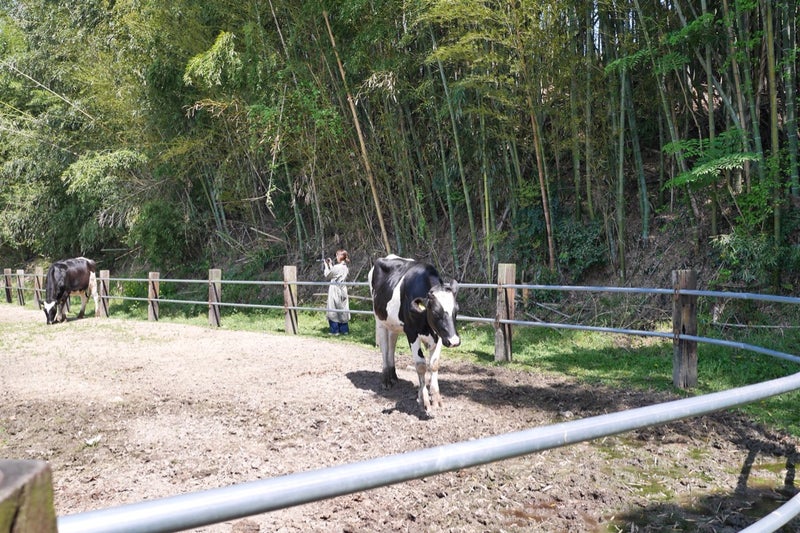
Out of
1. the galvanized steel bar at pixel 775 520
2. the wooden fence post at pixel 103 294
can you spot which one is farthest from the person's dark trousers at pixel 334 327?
the galvanized steel bar at pixel 775 520

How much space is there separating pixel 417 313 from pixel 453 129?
4311 mm

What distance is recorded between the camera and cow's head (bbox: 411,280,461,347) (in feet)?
13.7

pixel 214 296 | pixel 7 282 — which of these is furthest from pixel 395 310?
pixel 7 282

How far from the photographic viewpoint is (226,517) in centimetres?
66

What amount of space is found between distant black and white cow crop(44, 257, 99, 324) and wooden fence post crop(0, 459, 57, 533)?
39.5 feet

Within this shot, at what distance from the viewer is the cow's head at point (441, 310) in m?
4.18

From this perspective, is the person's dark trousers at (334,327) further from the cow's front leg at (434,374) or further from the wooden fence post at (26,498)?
the wooden fence post at (26,498)

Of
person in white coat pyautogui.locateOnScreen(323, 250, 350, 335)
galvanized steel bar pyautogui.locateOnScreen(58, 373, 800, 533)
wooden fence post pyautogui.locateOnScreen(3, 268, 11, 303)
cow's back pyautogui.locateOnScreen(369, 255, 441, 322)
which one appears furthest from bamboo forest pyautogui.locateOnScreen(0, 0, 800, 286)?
galvanized steel bar pyautogui.locateOnScreen(58, 373, 800, 533)

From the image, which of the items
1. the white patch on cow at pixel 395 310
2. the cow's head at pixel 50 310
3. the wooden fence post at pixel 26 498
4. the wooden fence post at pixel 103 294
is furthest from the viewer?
the wooden fence post at pixel 103 294

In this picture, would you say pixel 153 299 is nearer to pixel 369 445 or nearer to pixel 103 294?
pixel 103 294

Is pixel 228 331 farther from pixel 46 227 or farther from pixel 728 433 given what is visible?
pixel 46 227

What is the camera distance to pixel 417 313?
4.54 meters

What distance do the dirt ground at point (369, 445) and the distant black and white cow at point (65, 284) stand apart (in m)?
5.01

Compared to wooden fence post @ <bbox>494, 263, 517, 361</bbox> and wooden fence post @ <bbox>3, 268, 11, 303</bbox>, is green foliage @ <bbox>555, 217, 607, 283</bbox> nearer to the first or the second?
wooden fence post @ <bbox>494, 263, 517, 361</bbox>
